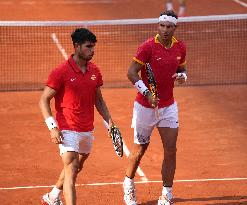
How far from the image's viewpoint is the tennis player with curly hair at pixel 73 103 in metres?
10.5

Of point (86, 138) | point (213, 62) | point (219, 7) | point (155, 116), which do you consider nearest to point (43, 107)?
point (86, 138)

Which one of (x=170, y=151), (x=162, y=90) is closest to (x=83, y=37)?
(x=162, y=90)

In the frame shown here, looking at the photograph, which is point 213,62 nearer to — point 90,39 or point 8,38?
point 8,38

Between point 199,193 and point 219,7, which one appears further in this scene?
point 219,7

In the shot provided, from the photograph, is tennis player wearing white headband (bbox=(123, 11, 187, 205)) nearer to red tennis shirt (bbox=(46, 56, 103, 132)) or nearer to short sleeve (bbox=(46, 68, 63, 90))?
red tennis shirt (bbox=(46, 56, 103, 132))

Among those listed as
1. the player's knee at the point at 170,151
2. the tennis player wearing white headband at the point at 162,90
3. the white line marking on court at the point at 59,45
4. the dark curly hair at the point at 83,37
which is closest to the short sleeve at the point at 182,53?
the tennis player wearing white headband at the point at 162,90

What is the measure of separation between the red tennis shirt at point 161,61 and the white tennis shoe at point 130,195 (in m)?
1.27

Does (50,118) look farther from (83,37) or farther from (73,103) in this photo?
(83,37)

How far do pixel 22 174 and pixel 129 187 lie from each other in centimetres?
232

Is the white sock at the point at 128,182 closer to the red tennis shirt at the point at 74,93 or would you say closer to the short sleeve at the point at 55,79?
the red tennis shirt at the point at 74,93

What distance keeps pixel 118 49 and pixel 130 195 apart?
11901 mm

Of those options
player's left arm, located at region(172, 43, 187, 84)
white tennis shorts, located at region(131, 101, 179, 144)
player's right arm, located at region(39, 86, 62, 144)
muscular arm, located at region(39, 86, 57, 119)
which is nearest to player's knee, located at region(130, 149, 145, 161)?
white tennis shorts, located at region(131, 101, 179, 144)

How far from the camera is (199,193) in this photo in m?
12.9

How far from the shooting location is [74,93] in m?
10.6
